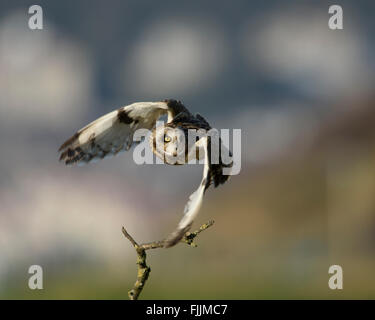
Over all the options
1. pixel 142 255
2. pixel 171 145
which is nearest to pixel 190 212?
pixel 142 255

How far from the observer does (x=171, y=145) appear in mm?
2693

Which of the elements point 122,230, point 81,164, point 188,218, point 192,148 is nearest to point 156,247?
point 122,230

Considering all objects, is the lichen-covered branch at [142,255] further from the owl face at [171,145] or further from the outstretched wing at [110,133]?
the outstretched wing at [110,133]

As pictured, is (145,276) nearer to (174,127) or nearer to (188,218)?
(188,218)

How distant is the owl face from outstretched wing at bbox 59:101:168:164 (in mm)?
280

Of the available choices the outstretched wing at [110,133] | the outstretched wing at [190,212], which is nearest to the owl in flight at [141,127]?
the outstretched wing at [110,133]

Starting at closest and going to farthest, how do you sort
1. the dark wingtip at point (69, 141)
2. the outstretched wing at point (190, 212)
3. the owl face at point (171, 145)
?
the outstretched wing at point (190, 212)
the owl face at point (171, 145)
the dark wingtip at point (69, 141)

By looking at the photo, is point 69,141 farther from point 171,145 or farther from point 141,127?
point 171,145

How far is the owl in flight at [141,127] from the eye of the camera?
2674 millimetres

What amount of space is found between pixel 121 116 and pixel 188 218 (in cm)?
118

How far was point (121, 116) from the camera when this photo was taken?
3061mm

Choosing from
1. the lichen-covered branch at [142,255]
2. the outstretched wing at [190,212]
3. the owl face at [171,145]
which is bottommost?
the lichen-covered branch at [142,255]

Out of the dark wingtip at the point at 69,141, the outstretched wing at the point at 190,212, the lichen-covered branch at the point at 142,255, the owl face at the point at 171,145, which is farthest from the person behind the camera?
the dark wingtip at the point at 69,141

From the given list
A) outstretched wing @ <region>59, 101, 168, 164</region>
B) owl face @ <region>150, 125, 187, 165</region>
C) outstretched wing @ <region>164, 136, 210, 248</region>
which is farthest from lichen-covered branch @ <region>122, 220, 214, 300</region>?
outstretched wing @ <region>59, 101, 168, 164</region>
